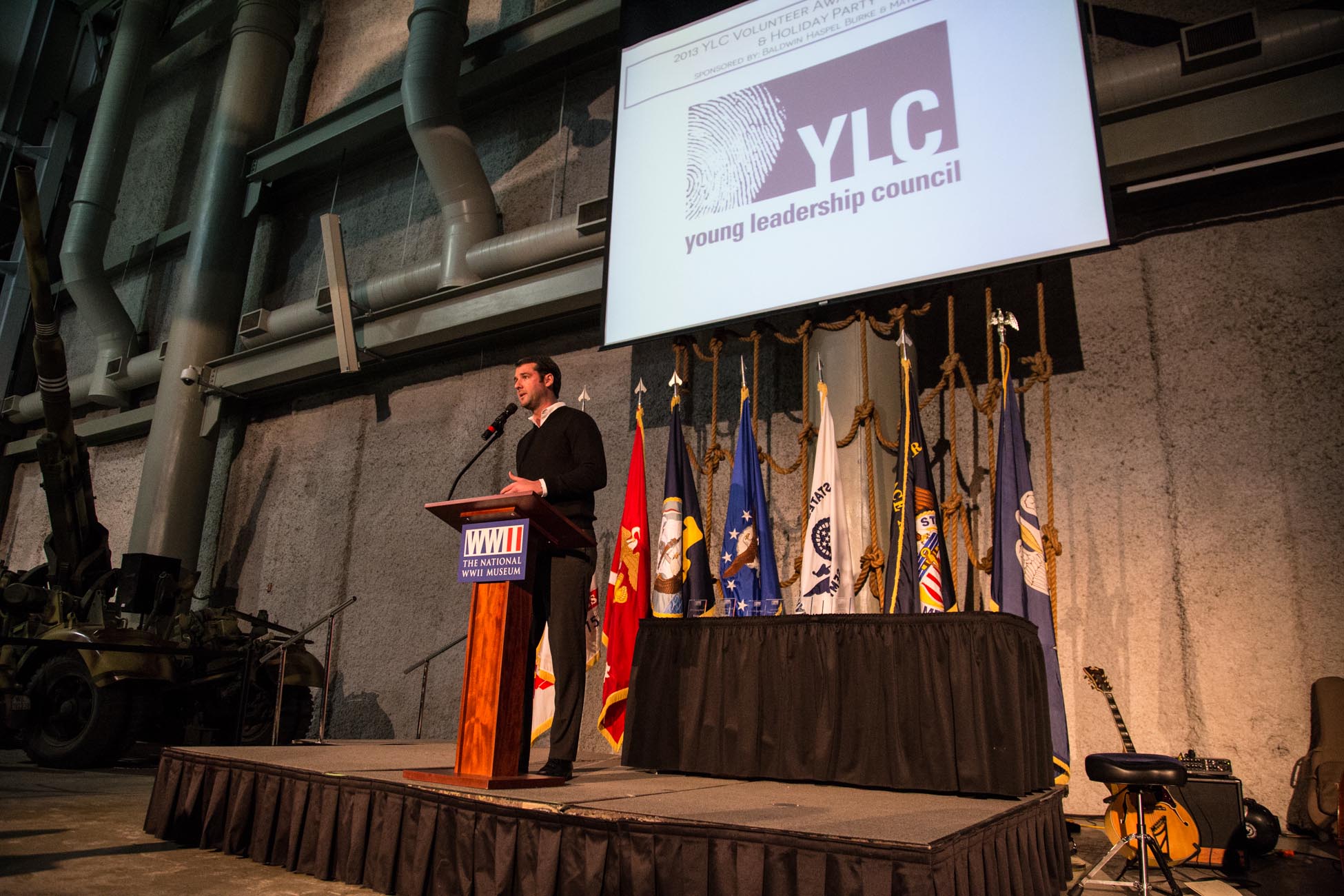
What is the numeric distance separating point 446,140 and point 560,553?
428 cm

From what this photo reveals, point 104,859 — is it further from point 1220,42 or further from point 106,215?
point 106,215

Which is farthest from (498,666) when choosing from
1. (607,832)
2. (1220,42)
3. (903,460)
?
(1220,42)

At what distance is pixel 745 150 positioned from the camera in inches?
166

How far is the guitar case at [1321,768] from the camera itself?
2975mm

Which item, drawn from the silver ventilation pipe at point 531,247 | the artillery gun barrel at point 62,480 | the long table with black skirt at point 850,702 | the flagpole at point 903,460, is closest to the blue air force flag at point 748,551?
the flagpole at point 903,460

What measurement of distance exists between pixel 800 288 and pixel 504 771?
2423mm

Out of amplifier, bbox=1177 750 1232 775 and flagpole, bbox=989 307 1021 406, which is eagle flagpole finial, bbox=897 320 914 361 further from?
amplifier, bbox=1177 750 1232 775

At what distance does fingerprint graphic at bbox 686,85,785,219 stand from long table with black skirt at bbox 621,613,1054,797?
87.0 inches

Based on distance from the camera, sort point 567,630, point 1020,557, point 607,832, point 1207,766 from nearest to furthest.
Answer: point 607,832 → point 567,630 → point 1207,766 → point 1020,557

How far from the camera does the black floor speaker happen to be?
9.12 ft

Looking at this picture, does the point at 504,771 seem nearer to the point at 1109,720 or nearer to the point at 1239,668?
the point at 1109,720

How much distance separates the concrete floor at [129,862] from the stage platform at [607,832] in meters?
0.11

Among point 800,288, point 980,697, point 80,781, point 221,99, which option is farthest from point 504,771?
point 221,99

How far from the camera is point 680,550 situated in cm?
409
